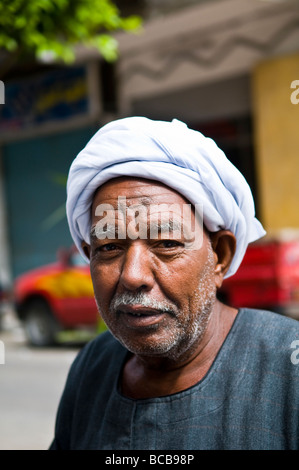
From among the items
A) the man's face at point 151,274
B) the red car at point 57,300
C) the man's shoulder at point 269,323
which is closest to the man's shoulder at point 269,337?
the man's shoulder at point 269,323

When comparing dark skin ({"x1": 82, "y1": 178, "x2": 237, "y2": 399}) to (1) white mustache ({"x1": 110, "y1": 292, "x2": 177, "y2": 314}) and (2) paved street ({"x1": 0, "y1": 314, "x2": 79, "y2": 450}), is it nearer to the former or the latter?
(1) white mustache ({"x1": 110, "y1": 292, "x2": 177, "y2": 314})

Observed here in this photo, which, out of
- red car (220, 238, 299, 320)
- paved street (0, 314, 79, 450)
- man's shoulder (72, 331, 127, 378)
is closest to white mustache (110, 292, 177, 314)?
man's shoulder (72, 331, 127, 378)

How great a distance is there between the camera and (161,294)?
1544 millimetres

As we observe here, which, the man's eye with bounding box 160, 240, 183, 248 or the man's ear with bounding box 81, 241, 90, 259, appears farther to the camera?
the man's ear with bounding box 81, 241, 90, 259

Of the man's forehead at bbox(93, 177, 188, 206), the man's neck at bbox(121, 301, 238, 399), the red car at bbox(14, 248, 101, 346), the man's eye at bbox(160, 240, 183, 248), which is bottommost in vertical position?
the man's neck at bbox(121, 301, 238, 399)

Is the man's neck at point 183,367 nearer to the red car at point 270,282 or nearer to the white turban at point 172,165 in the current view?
the white turban at point 172,165

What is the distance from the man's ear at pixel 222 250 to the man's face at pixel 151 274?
72 millimetres

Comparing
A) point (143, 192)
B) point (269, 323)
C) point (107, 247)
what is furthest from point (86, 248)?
point (269, 323)

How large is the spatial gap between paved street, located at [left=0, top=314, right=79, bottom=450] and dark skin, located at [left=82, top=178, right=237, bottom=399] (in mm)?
3836

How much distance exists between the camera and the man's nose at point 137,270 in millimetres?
1519

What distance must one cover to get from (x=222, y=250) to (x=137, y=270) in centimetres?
34

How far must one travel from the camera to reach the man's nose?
4.98 feet

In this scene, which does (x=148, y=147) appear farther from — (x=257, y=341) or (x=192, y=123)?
(x=192, y=123)
